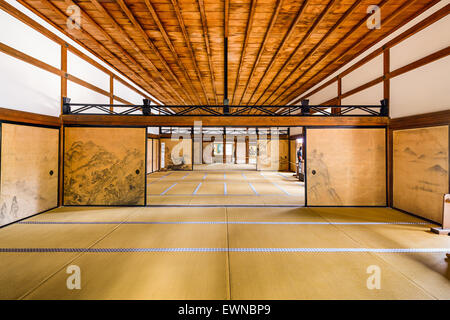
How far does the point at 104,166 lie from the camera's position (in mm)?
5945

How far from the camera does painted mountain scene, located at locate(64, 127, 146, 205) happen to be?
19.2 feet

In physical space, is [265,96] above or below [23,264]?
above

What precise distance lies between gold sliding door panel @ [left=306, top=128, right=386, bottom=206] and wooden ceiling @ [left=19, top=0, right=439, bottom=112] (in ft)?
8.20

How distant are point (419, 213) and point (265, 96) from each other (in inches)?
339

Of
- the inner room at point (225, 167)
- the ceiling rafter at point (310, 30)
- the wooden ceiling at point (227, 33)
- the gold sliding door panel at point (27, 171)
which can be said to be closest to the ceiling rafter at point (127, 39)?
the wooden ceiling at point (227, 33)

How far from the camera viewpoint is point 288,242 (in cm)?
362

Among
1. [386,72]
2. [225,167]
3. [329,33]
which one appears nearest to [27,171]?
[329,33]

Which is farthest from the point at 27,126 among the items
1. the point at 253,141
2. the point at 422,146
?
the point at 253,141

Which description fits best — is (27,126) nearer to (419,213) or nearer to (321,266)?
(321,266)

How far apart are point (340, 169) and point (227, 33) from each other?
475cm

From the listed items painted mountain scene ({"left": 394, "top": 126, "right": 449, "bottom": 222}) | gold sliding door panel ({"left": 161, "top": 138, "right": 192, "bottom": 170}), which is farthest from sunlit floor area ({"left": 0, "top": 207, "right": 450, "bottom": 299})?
gold sliding door panel ({"left": 161, "top": 138, "right": 192, "bottom": 170})

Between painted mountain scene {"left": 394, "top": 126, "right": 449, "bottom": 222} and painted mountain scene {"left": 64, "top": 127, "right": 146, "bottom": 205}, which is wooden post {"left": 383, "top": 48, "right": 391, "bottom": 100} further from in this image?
painted mountain scene {"left": 64, "top": 127, "right": 146, "bottom": 205}

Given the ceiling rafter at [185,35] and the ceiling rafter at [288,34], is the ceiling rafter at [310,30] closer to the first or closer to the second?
the ceiling rafter at [288,34]

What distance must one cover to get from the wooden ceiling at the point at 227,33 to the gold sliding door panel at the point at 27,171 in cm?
272
